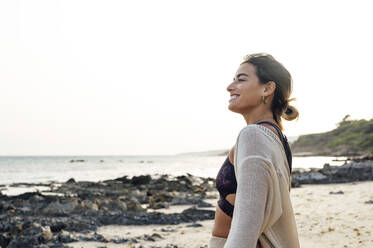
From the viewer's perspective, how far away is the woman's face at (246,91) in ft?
6.79

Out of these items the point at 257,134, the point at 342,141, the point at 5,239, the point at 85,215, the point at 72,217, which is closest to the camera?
the point at 257,134

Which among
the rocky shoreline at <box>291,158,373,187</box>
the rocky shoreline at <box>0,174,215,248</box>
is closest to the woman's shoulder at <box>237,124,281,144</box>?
Result: the rocky shoreline at <box>0,174,215,248</box>

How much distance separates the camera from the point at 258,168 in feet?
5.48

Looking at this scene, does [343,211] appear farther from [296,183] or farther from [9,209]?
[9,209]

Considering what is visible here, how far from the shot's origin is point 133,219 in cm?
1075

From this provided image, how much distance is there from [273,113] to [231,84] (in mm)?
315

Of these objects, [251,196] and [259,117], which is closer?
[251,196]

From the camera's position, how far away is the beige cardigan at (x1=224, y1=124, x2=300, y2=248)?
164 cm

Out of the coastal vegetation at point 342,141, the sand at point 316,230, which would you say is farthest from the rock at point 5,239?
the coastal vegetation at point 342,141

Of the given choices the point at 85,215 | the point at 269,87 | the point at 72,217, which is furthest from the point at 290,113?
the point at 85,215

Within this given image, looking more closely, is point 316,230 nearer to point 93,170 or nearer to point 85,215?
point 85,215

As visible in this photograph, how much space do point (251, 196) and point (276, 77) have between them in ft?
2.58

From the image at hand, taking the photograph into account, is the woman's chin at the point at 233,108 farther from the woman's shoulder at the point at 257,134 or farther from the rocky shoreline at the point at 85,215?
the rocky shoreline at the point at 85,215

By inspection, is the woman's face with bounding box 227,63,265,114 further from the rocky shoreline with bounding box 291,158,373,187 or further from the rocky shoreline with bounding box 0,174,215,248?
the rocky shoreline with bounding box 291,158,373,187
